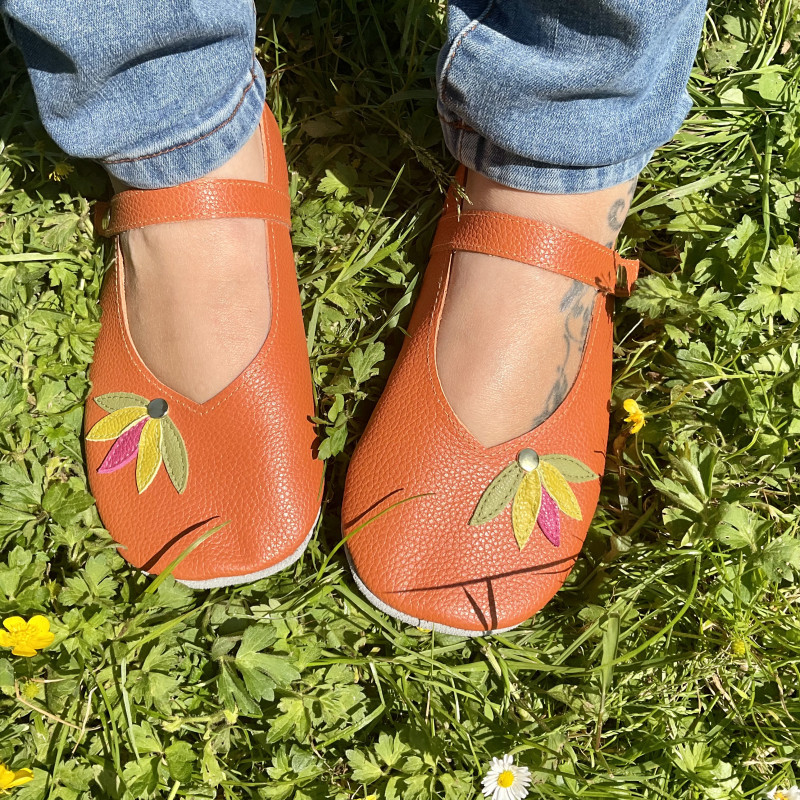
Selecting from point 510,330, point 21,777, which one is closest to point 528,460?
point 510,330

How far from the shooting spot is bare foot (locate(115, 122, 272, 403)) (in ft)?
4.67

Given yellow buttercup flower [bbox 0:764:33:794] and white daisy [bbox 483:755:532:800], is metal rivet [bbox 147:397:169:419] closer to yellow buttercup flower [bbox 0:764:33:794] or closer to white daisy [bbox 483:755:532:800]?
yellow buttercup flower [bbox 0:764:33:794]

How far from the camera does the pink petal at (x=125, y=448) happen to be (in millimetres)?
1466

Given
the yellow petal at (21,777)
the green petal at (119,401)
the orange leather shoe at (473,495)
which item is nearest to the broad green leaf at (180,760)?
the yellow petal at (21,777)

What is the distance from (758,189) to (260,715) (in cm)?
176

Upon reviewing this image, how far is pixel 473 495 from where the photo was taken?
1.41 meters

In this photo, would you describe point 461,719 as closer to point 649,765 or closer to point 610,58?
point 649,765

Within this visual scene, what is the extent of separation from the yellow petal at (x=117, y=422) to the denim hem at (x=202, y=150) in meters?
0.45

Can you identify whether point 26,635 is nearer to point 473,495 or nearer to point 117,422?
point 117,422

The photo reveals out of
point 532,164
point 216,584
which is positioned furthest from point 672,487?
point 216,584

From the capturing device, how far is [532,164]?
50.2 inches

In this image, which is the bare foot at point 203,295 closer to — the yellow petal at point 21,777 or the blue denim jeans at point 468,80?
the blue denim jeans at point 468,80

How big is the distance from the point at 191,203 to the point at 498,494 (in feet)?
2.73

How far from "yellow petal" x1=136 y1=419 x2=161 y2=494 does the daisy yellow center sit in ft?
2.98
